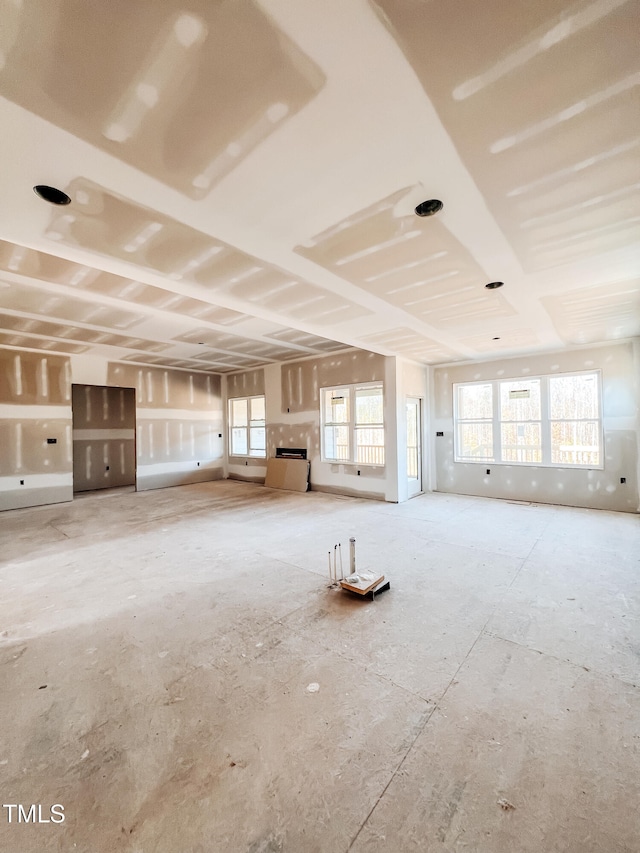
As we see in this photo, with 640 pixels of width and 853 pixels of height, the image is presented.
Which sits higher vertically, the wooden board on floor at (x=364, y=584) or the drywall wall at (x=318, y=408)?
the drywall wall at (x=318, y=408)

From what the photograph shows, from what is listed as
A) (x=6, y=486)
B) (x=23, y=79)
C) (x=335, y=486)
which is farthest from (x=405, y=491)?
(x=6, y=486)

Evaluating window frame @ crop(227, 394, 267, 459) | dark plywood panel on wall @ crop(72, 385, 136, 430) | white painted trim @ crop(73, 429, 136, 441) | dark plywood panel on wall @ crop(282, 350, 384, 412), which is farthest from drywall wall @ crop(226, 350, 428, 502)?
white painted trim @ crop(73, 429, 136, 441)

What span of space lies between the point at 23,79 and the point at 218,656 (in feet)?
9.71

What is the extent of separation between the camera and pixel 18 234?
2436 mm

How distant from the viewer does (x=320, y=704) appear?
5.78ft

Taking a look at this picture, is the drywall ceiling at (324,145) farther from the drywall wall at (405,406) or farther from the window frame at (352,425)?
the window frame at (352,425)

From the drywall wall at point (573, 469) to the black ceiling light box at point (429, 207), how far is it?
519cm

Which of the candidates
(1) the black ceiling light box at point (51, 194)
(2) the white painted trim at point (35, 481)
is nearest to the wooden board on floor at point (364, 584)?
(1) the black ceiling light box at point (51, 194)

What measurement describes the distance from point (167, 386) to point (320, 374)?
156 inches

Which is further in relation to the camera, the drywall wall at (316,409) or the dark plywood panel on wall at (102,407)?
the dark plywood panel on wall at (102,407)

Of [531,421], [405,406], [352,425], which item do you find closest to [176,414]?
[352,425]

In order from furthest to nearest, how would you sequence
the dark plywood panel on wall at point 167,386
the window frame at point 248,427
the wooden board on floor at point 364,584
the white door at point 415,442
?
the window frame at point 248,427 < the dark plywood panel on wall at point 167,386 < the white door at point 415,442 < the wooden board on floor at point 364,584

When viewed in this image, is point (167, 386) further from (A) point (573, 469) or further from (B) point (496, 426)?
(A) point (573, 469)

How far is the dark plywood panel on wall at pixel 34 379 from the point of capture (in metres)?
6.36
